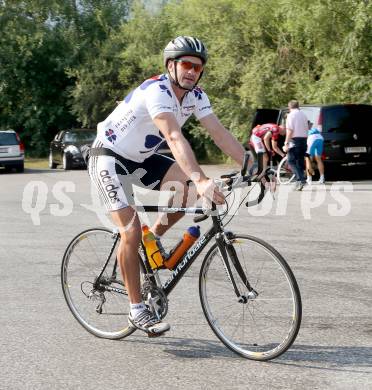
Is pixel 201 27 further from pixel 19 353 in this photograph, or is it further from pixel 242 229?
pixel 19 353

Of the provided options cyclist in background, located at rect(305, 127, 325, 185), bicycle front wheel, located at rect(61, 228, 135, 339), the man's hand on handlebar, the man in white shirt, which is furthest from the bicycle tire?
the man's hand on handlebar

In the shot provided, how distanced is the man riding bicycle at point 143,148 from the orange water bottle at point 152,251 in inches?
3.3

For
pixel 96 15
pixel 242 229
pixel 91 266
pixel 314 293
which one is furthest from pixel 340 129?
pixel 96 15

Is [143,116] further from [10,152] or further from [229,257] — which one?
[10,152]

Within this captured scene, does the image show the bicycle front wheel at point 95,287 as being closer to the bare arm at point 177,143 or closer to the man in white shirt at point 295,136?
the bare arm at point 177,143

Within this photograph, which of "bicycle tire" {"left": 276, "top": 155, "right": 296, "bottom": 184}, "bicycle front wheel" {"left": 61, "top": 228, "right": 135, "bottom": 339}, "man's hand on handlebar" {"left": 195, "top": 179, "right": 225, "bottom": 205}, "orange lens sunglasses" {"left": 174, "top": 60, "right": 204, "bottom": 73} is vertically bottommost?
"bicycle tire" {"left": 276, "top": 155, "right": 296, "bottom": 184}

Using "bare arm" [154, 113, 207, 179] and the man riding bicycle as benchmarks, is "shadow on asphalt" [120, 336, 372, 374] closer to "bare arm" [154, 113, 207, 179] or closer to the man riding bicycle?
the man riding bicycle

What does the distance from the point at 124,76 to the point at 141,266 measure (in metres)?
32.5

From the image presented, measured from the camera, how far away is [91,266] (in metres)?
5.88

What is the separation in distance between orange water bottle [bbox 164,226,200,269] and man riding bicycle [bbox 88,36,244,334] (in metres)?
0.18

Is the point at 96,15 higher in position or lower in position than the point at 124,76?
higher

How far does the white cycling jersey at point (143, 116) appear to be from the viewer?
507 centimetres

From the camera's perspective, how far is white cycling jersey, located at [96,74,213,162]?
16.6ft

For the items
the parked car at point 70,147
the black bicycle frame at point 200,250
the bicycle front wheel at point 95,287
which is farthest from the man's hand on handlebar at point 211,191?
the parked car at point 70,147
